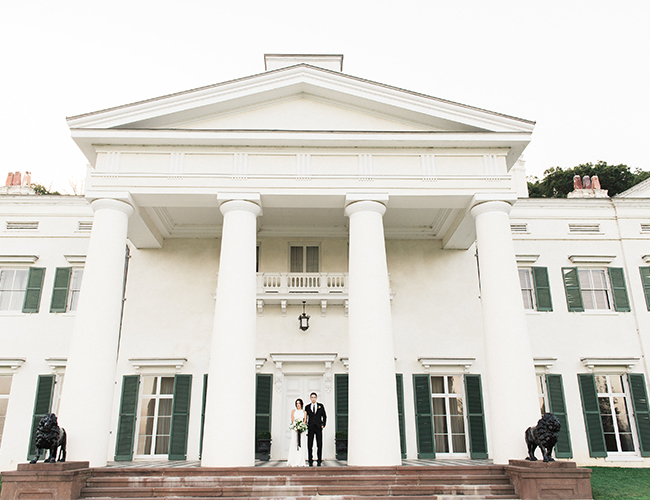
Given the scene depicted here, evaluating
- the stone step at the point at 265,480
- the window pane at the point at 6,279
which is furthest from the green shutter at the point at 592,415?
the window pane at the point at 6,279

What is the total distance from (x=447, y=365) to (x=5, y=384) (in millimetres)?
14159

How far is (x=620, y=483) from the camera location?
1345cm

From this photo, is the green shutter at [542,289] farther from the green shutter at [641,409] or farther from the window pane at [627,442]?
the window pane at [627,442]

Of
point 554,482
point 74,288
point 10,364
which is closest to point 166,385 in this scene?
point 74,288

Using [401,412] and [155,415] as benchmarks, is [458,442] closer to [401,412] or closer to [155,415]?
[401,412]

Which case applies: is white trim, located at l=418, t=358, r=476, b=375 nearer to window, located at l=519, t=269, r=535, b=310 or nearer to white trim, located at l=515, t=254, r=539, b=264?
window, located at l=519, t=269, r=535, b=310

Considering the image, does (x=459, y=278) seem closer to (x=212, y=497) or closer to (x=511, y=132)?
(x=511, y=132)

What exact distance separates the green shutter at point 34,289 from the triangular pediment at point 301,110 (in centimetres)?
616

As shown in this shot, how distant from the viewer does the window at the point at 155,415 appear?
17109 mm

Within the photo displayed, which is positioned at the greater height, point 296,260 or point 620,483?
point 296,260

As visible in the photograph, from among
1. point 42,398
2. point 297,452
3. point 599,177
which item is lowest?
point 297,452

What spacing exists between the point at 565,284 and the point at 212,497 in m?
13.7

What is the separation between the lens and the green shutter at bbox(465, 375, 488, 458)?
1700cm

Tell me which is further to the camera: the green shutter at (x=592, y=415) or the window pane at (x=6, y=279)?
the window pane at (x=6, y=279)
